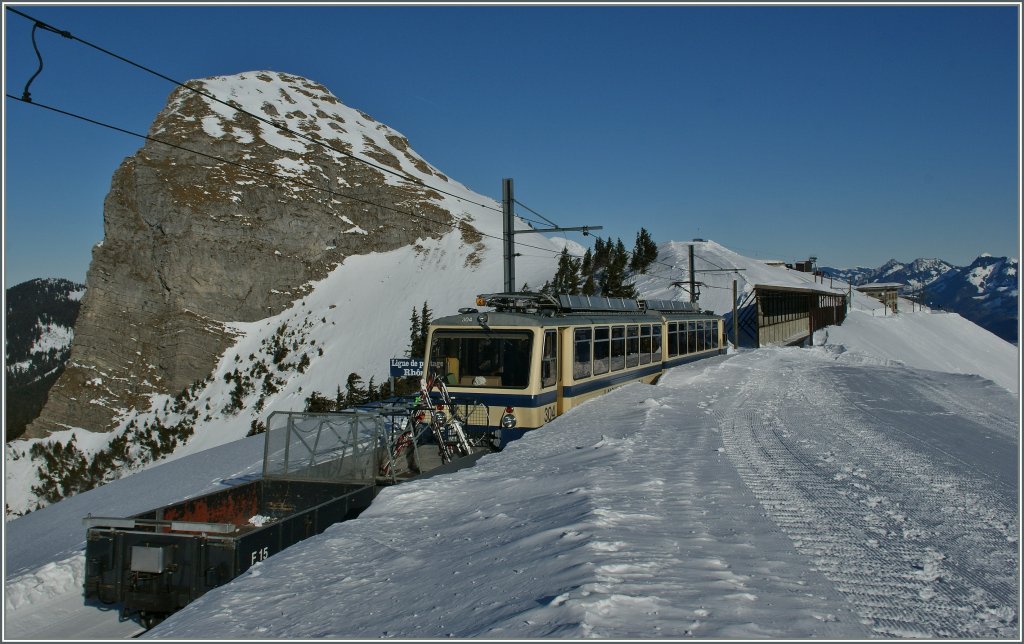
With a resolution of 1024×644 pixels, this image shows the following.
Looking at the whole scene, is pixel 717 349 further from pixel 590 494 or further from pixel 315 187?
pixel 315 187

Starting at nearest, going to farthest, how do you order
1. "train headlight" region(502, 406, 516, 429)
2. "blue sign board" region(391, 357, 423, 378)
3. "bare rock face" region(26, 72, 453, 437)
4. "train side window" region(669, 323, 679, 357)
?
"train headlight" region(502, 406, 516, 429) → "blue sign board" region(391, 357, 423, 378) → "train side window" region(669, 323, 679, 357) → "bare rock face" region(26, 72, 453, 437)

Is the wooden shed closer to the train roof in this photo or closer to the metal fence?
the train roof

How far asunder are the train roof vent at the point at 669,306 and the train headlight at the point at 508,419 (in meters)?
9.51

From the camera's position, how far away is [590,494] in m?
7.80

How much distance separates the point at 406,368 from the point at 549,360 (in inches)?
124

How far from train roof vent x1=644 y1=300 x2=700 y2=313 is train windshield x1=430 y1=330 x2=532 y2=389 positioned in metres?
9.08

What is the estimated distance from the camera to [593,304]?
60.0ft

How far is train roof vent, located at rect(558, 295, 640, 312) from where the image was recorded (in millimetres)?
16812

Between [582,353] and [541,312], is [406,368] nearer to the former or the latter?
[541,312]

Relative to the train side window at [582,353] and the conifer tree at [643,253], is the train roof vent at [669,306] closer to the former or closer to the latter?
the train side window at [582,353]

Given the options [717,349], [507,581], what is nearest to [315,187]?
[717,349]

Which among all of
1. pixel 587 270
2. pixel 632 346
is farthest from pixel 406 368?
pixel 587 270

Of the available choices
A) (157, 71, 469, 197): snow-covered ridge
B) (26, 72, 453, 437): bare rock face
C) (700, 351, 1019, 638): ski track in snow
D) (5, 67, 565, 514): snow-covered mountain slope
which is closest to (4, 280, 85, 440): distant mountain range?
(157, 71, 469, 197): snow-covered ridge

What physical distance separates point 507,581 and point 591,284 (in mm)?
47210
